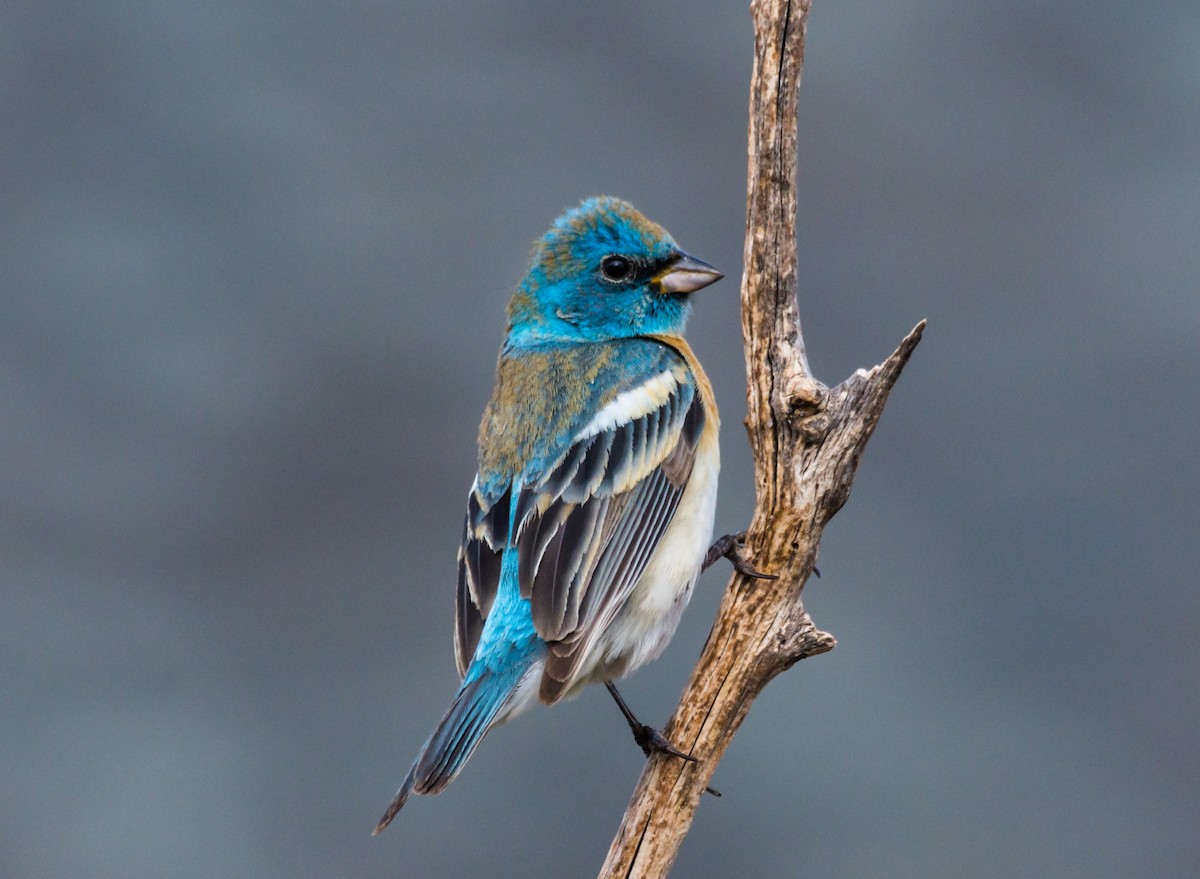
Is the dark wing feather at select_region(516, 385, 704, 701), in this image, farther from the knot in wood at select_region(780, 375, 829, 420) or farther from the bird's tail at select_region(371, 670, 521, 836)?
the knot in wood at select_region(780, 375, 829, 420)

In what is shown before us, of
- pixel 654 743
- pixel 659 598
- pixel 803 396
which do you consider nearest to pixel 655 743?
pixel 654 743

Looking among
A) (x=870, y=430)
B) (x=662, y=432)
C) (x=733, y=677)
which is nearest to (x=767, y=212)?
(x=870, y=430)

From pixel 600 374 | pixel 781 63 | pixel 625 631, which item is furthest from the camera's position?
pixel 600 374

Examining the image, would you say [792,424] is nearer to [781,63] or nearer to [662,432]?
[662,432]

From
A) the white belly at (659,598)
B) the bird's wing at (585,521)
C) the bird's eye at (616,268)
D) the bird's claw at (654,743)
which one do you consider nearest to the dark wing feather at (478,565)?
the bird's wing at (585,521)

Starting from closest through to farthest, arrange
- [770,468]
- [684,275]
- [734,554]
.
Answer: [770,468] → [734,554] → [684,275]

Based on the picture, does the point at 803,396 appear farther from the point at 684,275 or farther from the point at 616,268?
the point at 616,268

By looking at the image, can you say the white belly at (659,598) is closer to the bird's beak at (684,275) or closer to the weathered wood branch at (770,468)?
the weathered wood branch at (770,468)
